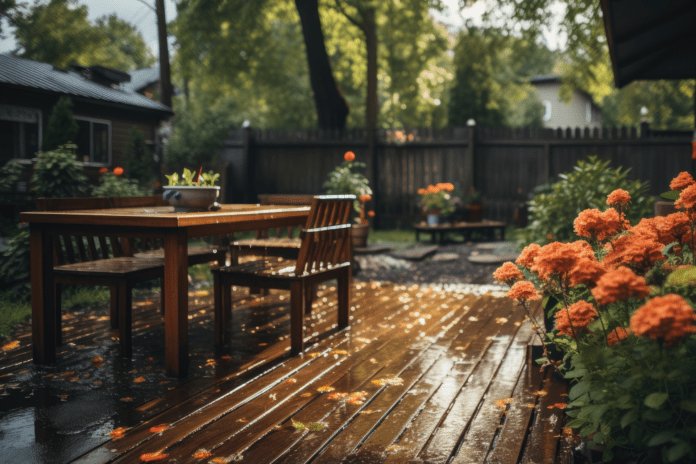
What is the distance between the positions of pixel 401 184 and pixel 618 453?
881 centimetres

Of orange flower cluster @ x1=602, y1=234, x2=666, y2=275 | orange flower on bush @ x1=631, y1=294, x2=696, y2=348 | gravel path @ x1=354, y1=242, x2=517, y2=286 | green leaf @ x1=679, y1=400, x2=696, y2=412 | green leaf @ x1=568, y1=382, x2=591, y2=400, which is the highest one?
orange flower cluster @ x1=602, y1=234, x2=666, y2=275

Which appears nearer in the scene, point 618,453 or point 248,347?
point 618,453

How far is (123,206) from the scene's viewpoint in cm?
352

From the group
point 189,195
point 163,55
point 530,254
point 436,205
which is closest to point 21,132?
point 163,55

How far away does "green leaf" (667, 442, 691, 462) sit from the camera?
1.20 metres

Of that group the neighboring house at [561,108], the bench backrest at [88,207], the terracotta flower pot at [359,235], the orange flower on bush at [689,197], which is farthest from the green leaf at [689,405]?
the neighboring house at [561,108]

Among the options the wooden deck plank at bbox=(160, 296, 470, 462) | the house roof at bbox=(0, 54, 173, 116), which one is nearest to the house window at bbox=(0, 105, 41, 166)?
the house roof at bbox=(0, 54, 173, 116)

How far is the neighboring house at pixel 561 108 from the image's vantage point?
1111 inches

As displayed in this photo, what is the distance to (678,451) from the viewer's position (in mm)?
1211

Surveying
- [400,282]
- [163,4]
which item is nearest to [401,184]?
[400,282]

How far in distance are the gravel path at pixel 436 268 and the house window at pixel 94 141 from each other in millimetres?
6629

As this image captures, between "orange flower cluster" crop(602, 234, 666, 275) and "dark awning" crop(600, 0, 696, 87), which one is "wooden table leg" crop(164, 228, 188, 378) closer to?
"orange flower cluster" crop(602, 234, 666, 275)

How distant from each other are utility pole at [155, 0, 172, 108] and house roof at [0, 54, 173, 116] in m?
0.89

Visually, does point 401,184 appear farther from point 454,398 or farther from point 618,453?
point 618,453
